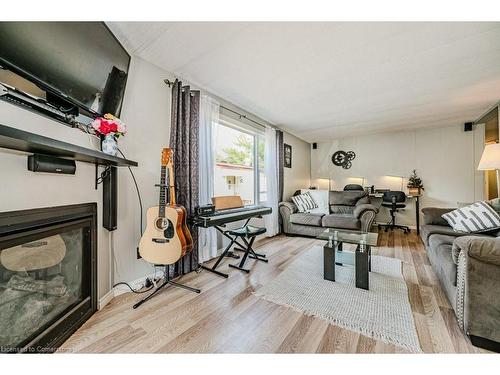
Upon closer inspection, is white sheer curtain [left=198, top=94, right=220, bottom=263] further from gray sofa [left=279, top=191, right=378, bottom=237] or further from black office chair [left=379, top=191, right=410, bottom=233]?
black office chair [left=379, top=191, right=410, bottom=233]

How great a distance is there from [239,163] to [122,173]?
6.55ft

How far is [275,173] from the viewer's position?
13.2 ft

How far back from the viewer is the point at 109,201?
1.68 m

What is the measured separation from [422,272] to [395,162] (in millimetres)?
3388

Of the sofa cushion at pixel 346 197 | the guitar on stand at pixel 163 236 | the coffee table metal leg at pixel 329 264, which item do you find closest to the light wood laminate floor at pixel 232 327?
the guitar on stand at pixel 163 236

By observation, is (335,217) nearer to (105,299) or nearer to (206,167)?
(206,167)

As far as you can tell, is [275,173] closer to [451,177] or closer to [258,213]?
[258,213]

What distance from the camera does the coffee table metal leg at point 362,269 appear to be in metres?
1.91

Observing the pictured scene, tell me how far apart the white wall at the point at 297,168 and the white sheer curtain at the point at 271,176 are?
2.19 feet

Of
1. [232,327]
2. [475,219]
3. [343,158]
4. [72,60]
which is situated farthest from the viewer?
[343,158]

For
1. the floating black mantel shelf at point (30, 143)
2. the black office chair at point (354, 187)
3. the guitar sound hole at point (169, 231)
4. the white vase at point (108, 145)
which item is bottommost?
the guitar sound hole at point (169, 231)

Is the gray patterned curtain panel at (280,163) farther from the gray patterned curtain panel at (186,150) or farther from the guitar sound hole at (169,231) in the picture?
the guitar sound hole at (169,231)

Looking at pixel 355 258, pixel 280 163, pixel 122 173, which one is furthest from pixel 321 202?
pixel 122 173
